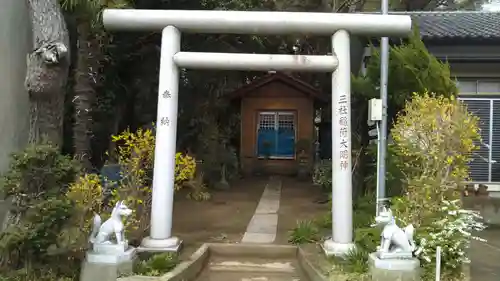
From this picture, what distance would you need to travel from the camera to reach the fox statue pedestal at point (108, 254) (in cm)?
659

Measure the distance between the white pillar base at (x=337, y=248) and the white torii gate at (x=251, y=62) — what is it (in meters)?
0.02

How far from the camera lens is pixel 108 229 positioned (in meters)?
6.69

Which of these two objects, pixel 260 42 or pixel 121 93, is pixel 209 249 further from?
pixel 260 42

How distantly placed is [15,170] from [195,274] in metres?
2.92

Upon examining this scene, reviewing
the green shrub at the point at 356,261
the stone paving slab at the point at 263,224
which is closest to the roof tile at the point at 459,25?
the stone paving slab at the point at 263,224

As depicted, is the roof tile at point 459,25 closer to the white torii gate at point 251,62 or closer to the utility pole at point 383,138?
the utility pole at point 383,138

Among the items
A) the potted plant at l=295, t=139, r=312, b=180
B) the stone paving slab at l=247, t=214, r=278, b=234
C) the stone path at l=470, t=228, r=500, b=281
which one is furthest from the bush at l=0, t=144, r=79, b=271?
the potted plant at l=295, t=139, r=312, b=180

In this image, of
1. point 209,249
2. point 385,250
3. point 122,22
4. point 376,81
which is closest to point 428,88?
point 376,81

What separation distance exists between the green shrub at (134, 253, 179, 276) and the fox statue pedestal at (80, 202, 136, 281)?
0.65 ft

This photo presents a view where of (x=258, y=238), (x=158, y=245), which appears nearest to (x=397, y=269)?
(x=158, y=245)

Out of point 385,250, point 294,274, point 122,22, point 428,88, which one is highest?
point 122,22

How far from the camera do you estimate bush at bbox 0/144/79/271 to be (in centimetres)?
636

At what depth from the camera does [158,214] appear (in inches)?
305

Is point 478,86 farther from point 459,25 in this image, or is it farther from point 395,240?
point 395,240
